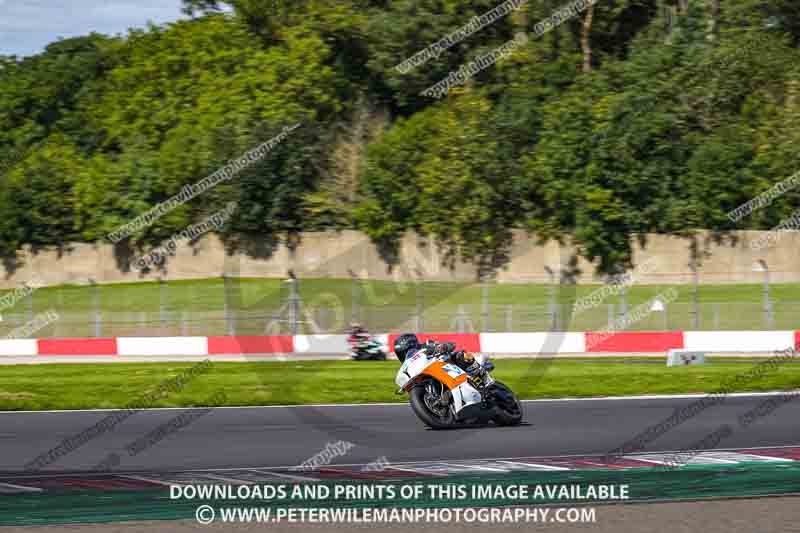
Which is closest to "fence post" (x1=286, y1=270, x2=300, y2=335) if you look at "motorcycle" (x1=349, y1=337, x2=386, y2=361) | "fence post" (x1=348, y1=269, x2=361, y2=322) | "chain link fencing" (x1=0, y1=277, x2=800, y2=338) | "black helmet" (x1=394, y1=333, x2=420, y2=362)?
"chain link fencing" (x1=0, y1=277, x2=800, y2=338)

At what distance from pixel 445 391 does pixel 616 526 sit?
5.67 m

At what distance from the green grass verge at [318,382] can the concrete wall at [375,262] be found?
1408 cm

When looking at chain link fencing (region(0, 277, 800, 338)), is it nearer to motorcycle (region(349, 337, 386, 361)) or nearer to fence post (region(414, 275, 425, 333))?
fence post (region(414, 275, 425, 333))

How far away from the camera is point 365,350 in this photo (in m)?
26.7

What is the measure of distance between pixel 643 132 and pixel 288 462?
100ft

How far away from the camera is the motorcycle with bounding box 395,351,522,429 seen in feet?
46.6

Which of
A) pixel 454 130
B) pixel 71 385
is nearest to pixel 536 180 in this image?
pixel 454 130

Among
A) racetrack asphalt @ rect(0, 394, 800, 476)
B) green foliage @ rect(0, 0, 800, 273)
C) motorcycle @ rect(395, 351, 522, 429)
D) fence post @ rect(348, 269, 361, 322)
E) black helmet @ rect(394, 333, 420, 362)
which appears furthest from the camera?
green foliage @ rect(0, 0, 800, 273)

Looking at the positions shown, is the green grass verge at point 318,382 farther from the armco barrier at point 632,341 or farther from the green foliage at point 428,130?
the green foliage at point 428,130

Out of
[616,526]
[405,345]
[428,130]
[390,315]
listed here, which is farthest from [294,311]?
[616,526]

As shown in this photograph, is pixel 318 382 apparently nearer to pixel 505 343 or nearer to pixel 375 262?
pixel 505 343

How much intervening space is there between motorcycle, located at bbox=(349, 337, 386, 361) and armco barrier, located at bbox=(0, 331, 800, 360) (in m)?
0.59

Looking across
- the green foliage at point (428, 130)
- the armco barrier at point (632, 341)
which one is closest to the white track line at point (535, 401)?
the armco barrier at point (632, 341)

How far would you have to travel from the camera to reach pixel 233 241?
44.8 meters
